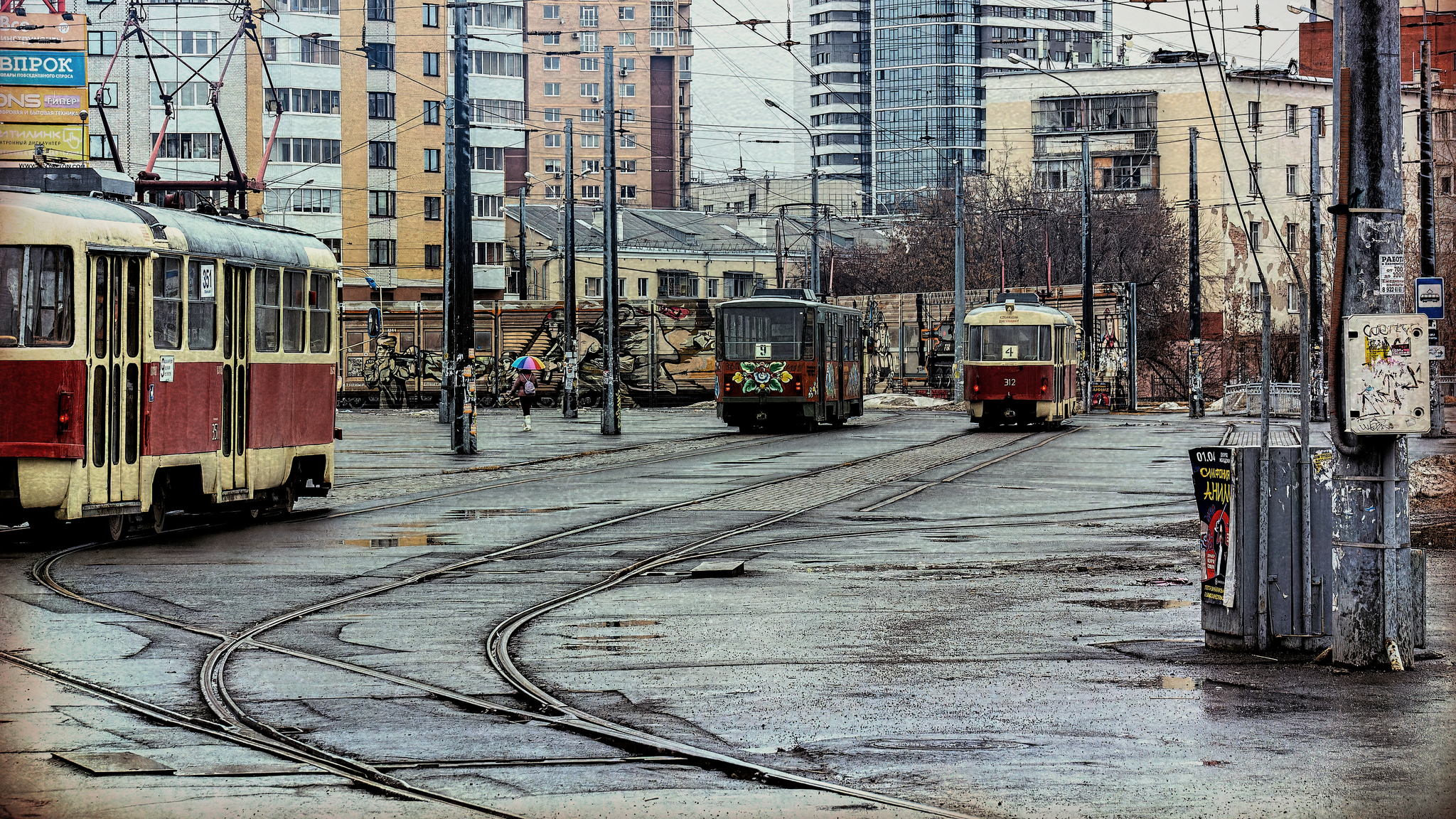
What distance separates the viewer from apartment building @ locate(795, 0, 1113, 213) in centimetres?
16288

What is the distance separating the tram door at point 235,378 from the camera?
60.1 ft

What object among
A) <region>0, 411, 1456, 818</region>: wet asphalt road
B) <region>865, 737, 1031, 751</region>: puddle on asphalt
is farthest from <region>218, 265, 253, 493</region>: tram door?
<region>865, 737, 1031, 751</region>: puddle on asphalt

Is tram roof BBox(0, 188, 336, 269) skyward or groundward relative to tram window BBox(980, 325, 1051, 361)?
skyward

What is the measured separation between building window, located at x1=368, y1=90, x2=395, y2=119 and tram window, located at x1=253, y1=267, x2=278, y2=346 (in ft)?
247

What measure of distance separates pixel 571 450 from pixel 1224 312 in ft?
193

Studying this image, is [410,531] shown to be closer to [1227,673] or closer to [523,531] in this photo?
[523,531]

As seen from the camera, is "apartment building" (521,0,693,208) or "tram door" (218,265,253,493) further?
"apartment building" (521,0,693,208)

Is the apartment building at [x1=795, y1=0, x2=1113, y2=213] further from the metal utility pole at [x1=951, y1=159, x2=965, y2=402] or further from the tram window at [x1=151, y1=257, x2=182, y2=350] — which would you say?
the tram window at [x1=151, y1=257, x2=182, y2=350]

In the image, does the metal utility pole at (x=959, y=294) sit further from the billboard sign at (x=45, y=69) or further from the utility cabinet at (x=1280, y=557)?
the utility cabinet at (x=1280, y=557)

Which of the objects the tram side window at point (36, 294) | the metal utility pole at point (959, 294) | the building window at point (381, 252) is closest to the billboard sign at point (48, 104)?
the tram side window at point (36, 294)

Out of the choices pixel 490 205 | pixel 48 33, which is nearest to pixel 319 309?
pixel 48 33

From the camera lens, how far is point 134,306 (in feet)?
55.1

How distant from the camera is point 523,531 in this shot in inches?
719

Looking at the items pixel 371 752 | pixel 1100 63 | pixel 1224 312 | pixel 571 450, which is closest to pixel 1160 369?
pixel 1224 312
